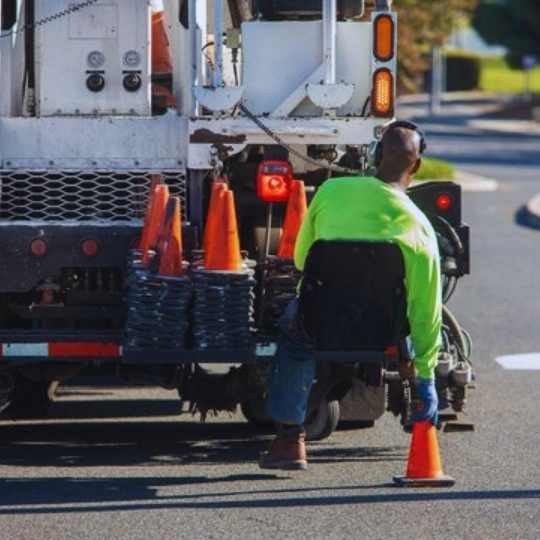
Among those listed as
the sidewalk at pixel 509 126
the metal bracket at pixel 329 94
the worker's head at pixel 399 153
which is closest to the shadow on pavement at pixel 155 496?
the worker's head at pixel 399 153

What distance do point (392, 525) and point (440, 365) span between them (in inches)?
63.8

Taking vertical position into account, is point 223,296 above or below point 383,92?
below

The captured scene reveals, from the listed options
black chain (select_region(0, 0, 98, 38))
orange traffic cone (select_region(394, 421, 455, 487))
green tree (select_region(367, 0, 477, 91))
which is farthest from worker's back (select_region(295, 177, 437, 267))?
green tree (select_region(367, 0, 477, 91))

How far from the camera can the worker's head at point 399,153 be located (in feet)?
27.2

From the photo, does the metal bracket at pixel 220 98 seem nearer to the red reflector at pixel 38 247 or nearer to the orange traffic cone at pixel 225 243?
the orange traffic cone at pixel 225 243

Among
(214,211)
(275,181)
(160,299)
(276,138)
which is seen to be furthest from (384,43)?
(160,299)

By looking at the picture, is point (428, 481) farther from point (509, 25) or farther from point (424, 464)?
point (509, 25)

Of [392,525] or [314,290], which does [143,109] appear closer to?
[314,290]

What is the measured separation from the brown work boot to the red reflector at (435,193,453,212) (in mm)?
1608

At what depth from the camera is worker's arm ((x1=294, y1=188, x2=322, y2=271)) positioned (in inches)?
327

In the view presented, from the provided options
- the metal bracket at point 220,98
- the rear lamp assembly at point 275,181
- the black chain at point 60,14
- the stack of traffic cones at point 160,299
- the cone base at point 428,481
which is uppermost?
the black chain at point 60,14

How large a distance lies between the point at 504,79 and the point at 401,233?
225ft

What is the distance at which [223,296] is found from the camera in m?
8.48

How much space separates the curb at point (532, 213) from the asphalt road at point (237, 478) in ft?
37.5
